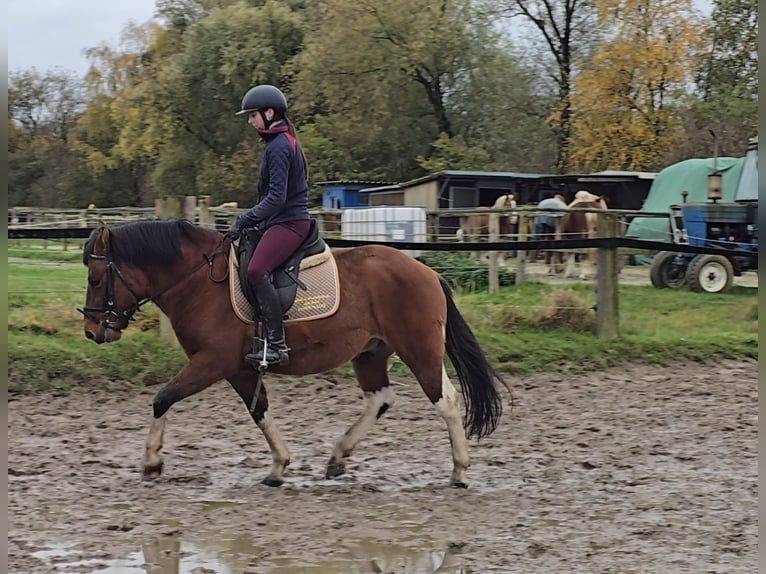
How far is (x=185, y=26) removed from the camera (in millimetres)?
46562

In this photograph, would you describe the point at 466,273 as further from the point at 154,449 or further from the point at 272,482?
the point at 154,449

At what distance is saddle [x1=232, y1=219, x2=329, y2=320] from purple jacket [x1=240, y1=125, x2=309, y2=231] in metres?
0.11

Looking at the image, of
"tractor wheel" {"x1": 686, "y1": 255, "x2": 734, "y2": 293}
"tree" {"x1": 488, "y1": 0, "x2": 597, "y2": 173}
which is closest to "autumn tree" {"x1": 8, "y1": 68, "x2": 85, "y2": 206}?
"tree" {"x1": 488, "y1": 0, "x2": 597, "y2": 173}

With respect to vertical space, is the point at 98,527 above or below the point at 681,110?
below

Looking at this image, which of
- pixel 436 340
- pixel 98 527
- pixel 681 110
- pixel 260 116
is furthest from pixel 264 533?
pixel 681 110

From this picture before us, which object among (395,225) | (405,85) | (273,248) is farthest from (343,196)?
(273,248)

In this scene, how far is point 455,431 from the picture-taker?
590cm

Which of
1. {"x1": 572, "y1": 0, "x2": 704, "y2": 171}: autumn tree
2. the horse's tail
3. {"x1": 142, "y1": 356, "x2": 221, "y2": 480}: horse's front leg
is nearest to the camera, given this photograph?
{"x1": 142, "y1": 356, "x2": 221, "y2": 480}: horse's front leg

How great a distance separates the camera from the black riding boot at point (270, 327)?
5.63 meters

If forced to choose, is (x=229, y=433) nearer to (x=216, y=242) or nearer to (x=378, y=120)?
(x=216, y=242)

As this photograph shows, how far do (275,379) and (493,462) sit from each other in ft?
10.0

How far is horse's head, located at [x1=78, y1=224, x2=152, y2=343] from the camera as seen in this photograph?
19.2 ft

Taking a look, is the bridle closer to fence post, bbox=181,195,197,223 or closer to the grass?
the grass

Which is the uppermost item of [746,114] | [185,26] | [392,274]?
[185,26]
